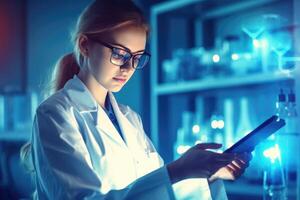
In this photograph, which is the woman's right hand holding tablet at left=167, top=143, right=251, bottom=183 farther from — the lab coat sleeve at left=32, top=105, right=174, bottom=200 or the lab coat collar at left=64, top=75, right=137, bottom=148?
the lab coat collar at left=64, top=75, right=137, bottom=148

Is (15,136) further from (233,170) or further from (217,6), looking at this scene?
(233,170)

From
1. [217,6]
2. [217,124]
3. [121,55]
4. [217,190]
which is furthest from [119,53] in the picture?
[217,6]

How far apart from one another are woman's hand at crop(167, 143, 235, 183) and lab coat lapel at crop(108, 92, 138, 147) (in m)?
0.27

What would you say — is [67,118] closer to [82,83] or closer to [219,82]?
[82,83]

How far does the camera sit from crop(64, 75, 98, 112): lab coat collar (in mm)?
1175

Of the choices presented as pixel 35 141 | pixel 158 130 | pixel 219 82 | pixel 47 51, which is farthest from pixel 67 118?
pixel 47 51

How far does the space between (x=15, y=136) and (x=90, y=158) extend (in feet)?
6.46

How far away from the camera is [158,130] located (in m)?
2.17

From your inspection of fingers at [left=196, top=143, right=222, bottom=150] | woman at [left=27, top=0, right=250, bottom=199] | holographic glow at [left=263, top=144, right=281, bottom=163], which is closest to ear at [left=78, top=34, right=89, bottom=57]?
woman at [left=27, top=0, right=250, bottom=199]

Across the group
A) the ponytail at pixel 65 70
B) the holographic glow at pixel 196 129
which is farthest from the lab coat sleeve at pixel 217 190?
the holographic glow at pixel 196 129

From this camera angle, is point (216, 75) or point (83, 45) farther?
point (216, 75)

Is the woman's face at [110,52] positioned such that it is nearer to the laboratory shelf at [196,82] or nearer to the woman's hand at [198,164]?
the woman's hand at [198,164]

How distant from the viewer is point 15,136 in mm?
2943

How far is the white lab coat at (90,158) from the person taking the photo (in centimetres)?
99
